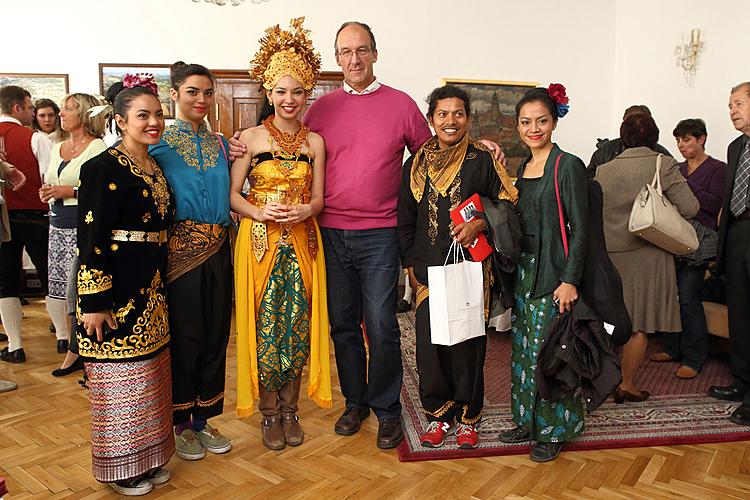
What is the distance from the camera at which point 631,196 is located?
3.92 metres

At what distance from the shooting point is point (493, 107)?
25.0ft

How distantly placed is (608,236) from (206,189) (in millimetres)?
2536

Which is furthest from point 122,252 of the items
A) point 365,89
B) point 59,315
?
point 59,315

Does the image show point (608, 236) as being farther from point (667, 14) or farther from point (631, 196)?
point (667, 14)

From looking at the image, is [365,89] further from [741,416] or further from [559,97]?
[741,416]

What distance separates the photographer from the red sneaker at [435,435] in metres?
3.24

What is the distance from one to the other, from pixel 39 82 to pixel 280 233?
215 inches

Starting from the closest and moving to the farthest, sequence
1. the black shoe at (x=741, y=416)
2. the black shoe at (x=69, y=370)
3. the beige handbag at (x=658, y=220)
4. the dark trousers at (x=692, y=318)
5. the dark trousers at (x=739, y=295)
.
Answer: the black shoe at (x=741, y=416) → the beige handbag at (x=658, y=220) → the dark trousers at (x=739, y=295) → the black shoe at (x=69, y=370) → the dark trousers at (x=692, y=318)

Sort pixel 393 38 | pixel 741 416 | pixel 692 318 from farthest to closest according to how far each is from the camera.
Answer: pixel 393 38 → pixel 692 318 → pixel 741 416

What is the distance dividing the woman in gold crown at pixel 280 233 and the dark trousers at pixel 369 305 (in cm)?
11

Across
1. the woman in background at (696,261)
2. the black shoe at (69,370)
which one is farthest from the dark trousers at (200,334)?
the woman in background at (696,261)

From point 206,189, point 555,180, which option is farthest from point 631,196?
point 206,189

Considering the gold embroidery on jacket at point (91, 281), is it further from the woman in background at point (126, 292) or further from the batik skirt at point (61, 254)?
the batik skirt at point (61, 254)

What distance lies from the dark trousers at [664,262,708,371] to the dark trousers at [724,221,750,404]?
1.82 ft
